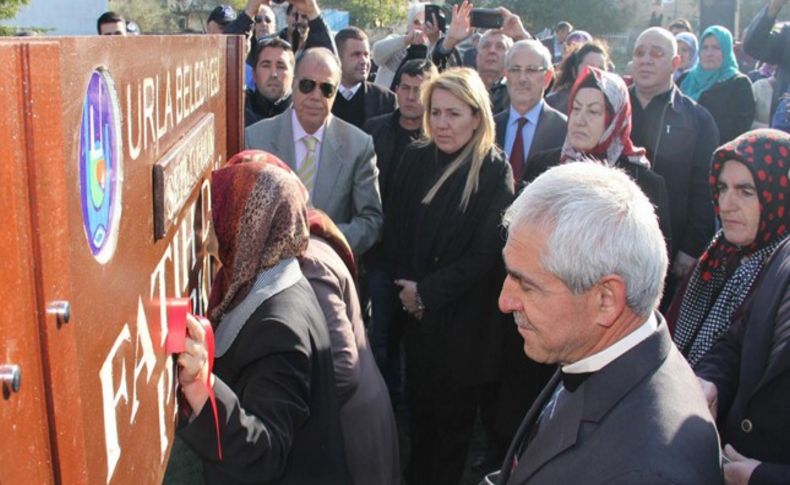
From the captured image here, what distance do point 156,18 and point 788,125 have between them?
3094 centimetres

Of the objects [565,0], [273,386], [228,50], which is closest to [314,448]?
[273,386]

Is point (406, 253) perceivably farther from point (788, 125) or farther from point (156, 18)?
point (156, 18)

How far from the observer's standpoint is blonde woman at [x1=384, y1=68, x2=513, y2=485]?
141 inches

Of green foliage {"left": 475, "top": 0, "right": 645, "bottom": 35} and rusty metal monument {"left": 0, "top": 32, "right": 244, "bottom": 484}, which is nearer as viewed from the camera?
rusty metal monument {"left": 0, "top": 32, "right": 244, "bottom": 484}

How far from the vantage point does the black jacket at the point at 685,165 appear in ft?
14.0

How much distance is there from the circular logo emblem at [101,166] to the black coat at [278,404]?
2.46 feet

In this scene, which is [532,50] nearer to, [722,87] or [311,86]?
[311,86]

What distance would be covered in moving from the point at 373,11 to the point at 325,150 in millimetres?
28487

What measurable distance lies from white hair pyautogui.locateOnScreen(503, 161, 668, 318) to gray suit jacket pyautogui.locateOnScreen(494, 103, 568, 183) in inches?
115

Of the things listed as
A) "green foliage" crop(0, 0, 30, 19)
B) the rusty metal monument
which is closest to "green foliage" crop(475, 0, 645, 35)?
"green foliage" crop(0, 0, 30, 19)

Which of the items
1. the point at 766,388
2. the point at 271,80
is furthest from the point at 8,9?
the point at 766,388

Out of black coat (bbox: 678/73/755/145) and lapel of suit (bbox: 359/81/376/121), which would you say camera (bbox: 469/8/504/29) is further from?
black coat (bbox: 678/73/755/145)

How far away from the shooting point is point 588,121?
3.76 m

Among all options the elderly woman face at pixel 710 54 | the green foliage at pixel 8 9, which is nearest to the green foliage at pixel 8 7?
the green foliage at pixel 8 9
